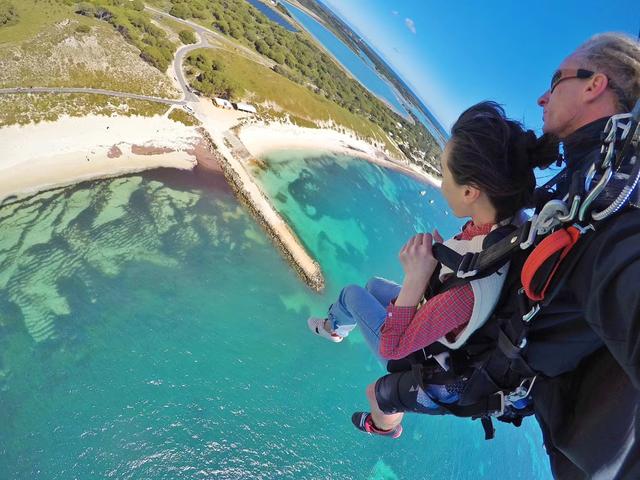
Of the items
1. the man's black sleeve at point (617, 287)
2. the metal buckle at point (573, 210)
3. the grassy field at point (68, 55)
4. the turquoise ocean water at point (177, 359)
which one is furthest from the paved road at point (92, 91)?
the man's black sleeve at point (617, 287)

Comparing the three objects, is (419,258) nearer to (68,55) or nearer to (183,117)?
(183,117)

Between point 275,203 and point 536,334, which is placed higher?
point 536,334

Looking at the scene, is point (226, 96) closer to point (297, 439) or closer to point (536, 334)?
point (297, 439)

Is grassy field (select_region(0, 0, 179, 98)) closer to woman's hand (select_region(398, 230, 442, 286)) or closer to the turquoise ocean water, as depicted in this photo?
the turquoise ocean water

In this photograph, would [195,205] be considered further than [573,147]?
Yes

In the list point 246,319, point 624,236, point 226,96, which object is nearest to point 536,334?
point 624,236

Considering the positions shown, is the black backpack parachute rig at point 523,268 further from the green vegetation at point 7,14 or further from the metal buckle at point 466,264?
the green vegetation at point 7,14

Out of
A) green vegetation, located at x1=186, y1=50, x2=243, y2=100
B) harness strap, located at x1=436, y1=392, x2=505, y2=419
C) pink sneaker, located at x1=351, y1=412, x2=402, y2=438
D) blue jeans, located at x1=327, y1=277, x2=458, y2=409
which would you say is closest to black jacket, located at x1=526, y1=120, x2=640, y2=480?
harness strap, located at x1=436, y1=392, x2=505, y2=419
